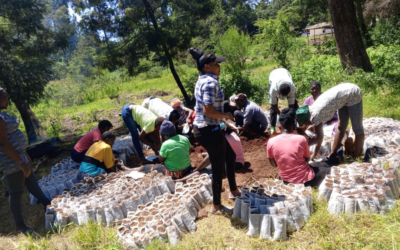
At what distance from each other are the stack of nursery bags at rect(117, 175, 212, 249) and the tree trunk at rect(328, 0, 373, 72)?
5.78 metres

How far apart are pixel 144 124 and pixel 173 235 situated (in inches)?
94.1

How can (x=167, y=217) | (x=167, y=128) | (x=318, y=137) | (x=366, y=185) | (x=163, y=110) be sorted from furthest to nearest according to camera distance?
1. (x=163, y=110)
2. (x=167, y=128)
3. (x=318, y=137)
4. (x=167, y=217)
5. (x=366, y=185)

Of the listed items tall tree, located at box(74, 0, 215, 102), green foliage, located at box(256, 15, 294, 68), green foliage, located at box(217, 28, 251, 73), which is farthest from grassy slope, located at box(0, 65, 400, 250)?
green foliage, located at box(217, 28, 251, 73)

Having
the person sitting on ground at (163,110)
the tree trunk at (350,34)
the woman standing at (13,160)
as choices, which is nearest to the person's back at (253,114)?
the person sitting on ground at (163,110)

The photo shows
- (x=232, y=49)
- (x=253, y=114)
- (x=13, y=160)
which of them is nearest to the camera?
(x=13, y=160)

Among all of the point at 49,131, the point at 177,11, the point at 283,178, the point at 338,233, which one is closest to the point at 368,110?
the point at 283,178

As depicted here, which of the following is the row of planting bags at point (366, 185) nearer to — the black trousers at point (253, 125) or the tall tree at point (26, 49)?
the black trousers at point (253, 125)

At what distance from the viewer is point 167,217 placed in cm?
294

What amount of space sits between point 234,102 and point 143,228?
10.9ft

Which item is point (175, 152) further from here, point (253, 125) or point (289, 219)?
point (253, 125)

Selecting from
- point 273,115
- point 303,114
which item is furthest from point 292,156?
point 273,115

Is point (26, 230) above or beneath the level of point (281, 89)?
beneath

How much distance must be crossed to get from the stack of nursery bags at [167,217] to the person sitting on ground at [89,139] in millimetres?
1763

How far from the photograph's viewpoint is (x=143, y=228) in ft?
9.48
